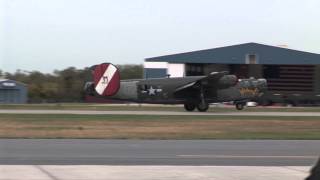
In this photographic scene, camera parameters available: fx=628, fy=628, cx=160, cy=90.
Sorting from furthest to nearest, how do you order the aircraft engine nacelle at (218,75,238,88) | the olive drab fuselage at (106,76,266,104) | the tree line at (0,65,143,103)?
the tree line at (0,65,143,103), the olive drab fuselage at (106,76,266,104), the aircraft engine nacelle at (218,75,238,88)

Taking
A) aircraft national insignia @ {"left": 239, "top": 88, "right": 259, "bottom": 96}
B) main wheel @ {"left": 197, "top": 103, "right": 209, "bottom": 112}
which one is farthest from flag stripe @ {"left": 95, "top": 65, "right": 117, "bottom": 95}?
aircraft national insignia @ {"left": 239, "top": 88, "right": 259, "bottom": 96}

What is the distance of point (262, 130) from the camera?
24672 millimetres

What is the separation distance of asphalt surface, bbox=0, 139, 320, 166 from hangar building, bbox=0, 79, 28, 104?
68561 mm

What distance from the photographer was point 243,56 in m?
76.6

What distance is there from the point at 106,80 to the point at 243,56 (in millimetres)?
37469

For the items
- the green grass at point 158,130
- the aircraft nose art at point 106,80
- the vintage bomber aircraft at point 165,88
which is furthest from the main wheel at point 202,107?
the green grass at point 158,130

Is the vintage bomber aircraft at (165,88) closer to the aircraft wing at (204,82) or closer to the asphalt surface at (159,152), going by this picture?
the aircraft wing at (204,82)

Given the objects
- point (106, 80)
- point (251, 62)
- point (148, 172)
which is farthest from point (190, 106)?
point (251, 62)

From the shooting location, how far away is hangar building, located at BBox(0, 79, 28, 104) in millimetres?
84812

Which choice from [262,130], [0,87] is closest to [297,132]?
[262,130]

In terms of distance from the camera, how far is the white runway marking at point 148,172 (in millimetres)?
9992

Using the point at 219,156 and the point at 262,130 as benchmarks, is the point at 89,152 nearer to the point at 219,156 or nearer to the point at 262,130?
the point at 219,156

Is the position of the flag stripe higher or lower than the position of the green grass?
higher

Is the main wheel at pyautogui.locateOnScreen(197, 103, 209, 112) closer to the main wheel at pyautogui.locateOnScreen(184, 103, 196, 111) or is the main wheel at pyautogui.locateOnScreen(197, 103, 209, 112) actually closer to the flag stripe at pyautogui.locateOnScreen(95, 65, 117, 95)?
the main wheel at pyautogui.locateOnScreen(184, 103, 196, 111)
